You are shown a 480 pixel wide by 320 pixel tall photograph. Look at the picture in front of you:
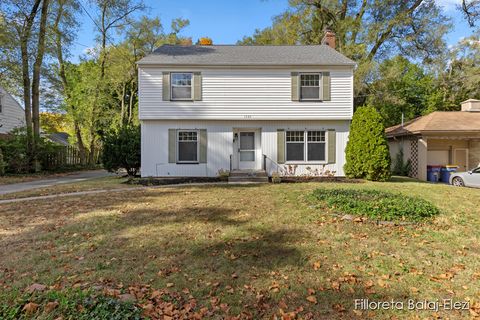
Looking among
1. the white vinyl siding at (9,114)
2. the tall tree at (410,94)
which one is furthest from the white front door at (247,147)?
the white vinyl siding at (9,114)

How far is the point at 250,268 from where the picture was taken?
431 cm

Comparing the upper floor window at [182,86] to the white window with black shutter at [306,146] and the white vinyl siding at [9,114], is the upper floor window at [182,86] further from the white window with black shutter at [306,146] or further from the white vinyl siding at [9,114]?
the white vinyl siding at [9,114]

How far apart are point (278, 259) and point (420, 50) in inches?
964

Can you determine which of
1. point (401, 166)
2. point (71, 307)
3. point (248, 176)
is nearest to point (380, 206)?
point (71, 307)

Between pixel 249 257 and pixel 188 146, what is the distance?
10348 millimetres

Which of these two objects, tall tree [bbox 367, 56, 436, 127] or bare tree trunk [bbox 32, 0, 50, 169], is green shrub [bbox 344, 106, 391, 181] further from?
bare tree trunk [bbox 32, 0, 50, 169]

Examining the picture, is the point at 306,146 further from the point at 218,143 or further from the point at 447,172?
the point at 447,172

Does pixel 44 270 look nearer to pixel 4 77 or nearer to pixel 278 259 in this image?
pixel 278 259

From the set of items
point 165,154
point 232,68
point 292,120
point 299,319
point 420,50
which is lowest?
point 299,319

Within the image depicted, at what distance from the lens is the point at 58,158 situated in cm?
2044

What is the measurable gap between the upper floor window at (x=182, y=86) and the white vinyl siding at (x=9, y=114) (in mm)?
17226

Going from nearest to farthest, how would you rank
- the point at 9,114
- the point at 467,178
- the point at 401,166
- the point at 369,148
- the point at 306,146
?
the point at 369,148 → the point at 467,178 → the point at 306,146 → the point at 401,166 → the point at 9,114

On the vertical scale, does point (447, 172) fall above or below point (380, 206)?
above

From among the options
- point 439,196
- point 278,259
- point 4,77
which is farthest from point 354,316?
point 4,77
